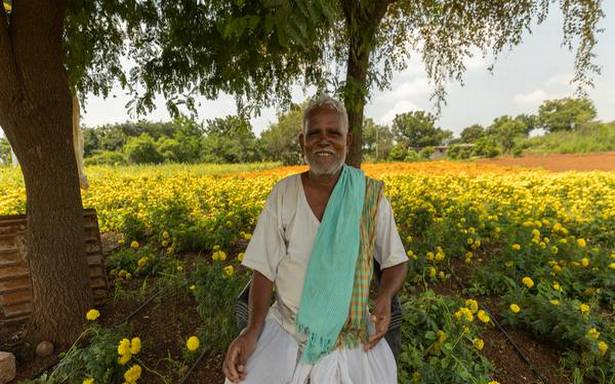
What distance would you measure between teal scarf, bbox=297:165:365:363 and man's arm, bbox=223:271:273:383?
0.19 m

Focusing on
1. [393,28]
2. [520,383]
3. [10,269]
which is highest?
[393,28]

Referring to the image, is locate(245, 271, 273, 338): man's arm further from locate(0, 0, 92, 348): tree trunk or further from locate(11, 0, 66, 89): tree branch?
locate(11, 0, 66, 89): tree branch

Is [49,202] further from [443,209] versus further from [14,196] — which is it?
[14,196]

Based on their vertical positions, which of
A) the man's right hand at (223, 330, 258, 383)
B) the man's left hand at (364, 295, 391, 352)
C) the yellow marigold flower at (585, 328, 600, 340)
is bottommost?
the yellow marigold flower at (585, 328, 600, 340)

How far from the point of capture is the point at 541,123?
171ft

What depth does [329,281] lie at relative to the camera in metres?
1.48

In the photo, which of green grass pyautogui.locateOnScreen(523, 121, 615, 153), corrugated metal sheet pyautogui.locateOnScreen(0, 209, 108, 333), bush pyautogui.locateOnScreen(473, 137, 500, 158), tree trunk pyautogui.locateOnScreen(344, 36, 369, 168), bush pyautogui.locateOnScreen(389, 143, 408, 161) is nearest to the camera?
corrugated metal sheet pyautogui.locateOnScreen(0, 209, 108, 333)

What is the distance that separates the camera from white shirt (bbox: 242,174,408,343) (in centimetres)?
158

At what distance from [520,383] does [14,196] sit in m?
7.36

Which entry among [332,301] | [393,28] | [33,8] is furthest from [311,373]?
[393,28]

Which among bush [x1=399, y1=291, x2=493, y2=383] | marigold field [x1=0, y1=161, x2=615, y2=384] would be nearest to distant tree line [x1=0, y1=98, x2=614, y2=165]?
marigold field [x1=0, y1=161, x2=615, y2=384]

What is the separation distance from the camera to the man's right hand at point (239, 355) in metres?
1.40

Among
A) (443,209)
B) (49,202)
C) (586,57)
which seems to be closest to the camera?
(49,202)

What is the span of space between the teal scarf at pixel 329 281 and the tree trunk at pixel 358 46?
67.5 inches
